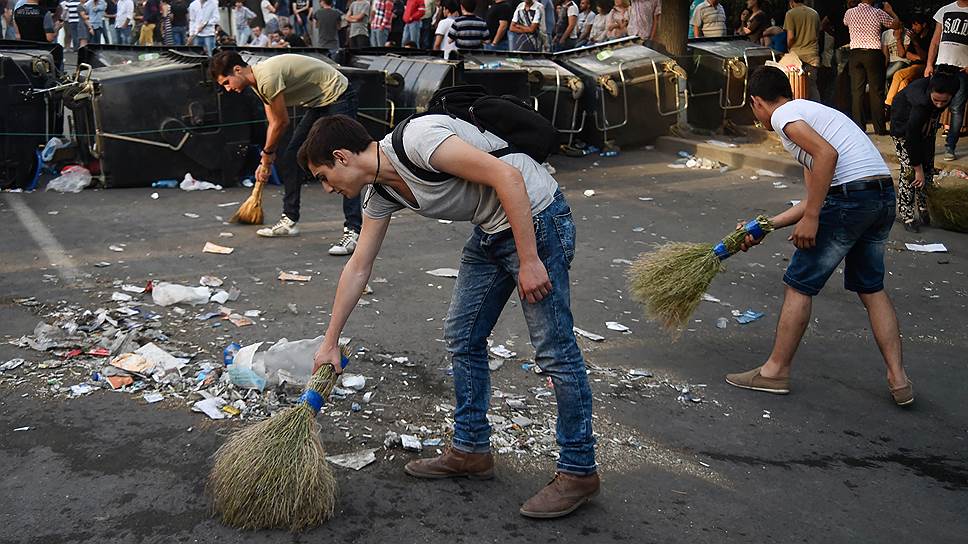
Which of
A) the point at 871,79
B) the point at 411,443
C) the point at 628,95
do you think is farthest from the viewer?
the point at 871,79

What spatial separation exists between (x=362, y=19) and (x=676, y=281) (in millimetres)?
14851

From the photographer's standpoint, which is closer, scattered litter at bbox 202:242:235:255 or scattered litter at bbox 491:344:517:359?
scattered litter at bbox 491:344:517:359

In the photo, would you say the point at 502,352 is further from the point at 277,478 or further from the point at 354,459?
the point at 277,478

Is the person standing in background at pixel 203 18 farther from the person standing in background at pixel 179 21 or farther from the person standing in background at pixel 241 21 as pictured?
the person standing in background at pixel 241 21

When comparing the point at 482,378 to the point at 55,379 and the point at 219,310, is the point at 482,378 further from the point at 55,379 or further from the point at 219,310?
the point at 219,310

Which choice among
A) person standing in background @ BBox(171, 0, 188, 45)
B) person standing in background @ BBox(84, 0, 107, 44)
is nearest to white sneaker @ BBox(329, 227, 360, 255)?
person standing in background @ BBox(171, 0, 188, 45)

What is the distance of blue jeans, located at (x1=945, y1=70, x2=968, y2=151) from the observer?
10.5 m

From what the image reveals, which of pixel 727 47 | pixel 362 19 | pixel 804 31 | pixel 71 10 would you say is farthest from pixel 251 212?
pixel 71 10

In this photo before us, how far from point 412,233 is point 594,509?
4980 millimetres

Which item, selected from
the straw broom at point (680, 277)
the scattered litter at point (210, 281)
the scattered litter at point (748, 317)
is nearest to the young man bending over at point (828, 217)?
the straw broom at point (680, 277)

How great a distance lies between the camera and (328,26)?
58.7 ft

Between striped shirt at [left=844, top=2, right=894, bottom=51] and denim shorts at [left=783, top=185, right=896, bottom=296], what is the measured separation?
28.9ft

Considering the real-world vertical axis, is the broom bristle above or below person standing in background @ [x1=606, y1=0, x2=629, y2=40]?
below

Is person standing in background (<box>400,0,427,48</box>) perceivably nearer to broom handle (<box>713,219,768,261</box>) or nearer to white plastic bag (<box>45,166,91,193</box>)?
white plastic bag (<box>45,166,91,193</box>)
